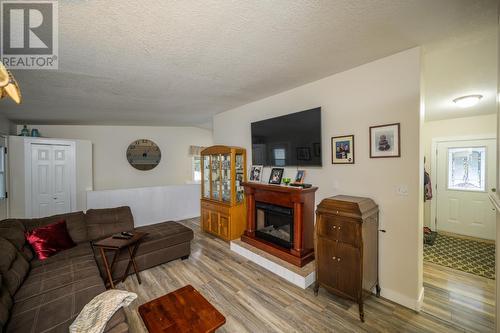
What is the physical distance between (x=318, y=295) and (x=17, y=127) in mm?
6947

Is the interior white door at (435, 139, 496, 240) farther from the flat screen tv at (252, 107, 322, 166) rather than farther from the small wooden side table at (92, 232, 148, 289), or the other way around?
the small wooden side table at (92, 232, 148, 289)

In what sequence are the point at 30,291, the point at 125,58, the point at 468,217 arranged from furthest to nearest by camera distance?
the point at 468,217 → the point at 125,58 → the point at 30,291

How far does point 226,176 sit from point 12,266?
9.93ft

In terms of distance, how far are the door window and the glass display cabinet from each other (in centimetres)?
447

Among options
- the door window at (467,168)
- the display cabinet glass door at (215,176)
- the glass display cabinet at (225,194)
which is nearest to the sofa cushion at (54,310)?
the glass display cabinet at (225,194)

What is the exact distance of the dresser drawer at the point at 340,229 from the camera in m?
2.07

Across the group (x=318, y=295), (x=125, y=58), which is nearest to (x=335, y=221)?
(x=318, y=295)

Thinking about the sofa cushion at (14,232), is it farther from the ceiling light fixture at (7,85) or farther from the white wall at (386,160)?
the white wall at (386,160)

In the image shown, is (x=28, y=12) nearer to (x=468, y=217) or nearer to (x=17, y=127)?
(x=17, y=127)

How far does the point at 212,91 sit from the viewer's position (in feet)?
10.6

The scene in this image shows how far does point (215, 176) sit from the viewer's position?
4500 mm

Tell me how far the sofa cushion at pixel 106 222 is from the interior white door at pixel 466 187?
6.32 metres

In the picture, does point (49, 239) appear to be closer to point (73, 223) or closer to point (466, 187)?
point (73, 223)

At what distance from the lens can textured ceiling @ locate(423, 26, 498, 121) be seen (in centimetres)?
193
